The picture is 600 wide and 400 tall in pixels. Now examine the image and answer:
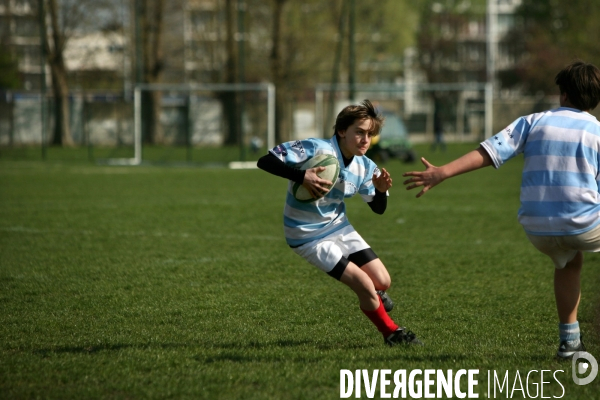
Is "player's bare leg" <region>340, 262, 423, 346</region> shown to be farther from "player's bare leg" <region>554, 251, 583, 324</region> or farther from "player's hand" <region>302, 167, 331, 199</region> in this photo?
"player's bare leg" <region>554, 251, 583, 324</region>

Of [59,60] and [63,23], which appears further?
[59,60]

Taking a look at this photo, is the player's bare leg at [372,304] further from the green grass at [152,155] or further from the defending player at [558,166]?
the green grass at [152,155]

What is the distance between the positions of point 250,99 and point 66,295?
21165 millimetres

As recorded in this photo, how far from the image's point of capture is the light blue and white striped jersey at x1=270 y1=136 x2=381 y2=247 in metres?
5.39

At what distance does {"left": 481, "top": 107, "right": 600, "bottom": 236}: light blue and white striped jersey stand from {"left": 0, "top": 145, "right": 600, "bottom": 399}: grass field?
34.2 inches

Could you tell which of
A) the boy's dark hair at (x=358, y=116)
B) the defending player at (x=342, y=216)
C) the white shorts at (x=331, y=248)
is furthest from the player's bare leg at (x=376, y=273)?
the boy's dark hair at (x=358, y=116)

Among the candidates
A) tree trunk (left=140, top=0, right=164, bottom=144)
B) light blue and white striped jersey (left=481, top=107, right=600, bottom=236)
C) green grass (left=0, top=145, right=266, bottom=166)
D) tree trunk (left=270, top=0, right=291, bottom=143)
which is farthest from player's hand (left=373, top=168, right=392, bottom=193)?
tree trunk (left=140, top=0, right=164, bottom=144)

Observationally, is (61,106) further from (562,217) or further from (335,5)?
(562,217)

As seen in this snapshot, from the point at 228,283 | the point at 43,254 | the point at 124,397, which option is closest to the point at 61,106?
the point at 43,254

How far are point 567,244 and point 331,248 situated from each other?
56.8 inches

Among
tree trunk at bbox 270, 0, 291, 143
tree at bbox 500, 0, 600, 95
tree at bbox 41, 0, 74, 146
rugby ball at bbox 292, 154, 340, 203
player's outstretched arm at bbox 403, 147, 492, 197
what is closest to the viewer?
player's outstretched arm at bbox 403, 147, 492, 197

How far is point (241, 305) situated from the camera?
6.78m

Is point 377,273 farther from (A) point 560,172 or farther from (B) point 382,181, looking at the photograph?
(A) point 560,172

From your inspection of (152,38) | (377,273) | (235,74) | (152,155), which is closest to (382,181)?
(377,273)
